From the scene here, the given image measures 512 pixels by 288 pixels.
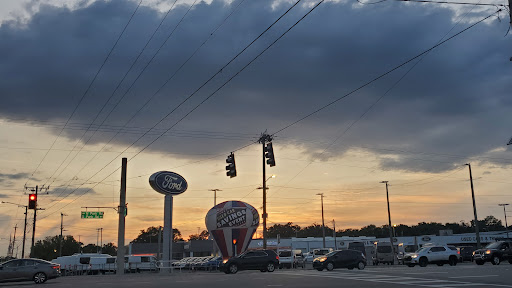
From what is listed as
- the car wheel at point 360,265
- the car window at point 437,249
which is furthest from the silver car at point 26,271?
the car window at point 437,249

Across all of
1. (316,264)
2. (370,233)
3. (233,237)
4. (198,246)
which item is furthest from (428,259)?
(370,233)

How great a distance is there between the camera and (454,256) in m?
38.6

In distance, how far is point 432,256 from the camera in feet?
124

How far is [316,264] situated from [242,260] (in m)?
5.54

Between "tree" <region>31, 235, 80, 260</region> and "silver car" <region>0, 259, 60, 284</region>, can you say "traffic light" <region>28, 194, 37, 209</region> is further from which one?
"tree" <region>31, 235, 80, 260</region>

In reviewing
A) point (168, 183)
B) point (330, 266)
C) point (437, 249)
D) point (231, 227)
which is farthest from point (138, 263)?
point (437, 249)

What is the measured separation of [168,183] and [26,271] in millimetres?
17675

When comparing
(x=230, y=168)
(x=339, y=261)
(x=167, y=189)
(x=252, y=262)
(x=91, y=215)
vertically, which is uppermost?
(x=167, y=189)

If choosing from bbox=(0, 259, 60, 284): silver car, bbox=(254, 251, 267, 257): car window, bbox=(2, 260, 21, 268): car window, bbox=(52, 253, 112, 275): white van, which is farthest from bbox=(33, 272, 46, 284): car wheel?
bbox=(52, 253, 112, 275): white van

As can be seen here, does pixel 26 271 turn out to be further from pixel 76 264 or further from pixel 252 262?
pixel 76 264

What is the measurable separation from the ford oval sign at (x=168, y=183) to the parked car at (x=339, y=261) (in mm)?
15453

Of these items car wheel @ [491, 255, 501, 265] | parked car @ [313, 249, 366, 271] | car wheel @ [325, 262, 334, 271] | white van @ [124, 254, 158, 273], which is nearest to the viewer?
car wheel @ [325, 262, 334, 271]

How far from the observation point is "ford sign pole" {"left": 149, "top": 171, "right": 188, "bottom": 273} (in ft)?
137

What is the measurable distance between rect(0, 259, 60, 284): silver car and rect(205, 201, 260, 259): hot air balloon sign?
23822 millimetres
